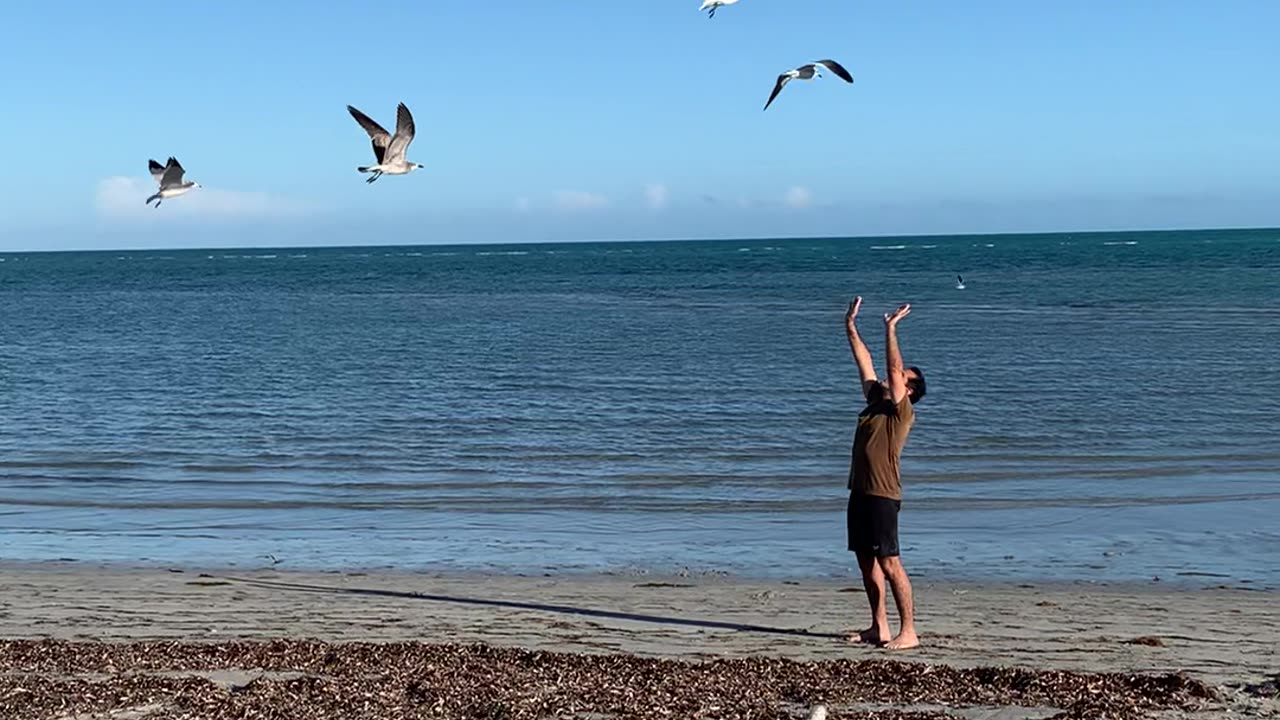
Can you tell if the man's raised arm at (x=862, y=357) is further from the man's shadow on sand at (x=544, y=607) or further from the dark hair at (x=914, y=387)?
the man's shadow on sand at (x=544, y=607)

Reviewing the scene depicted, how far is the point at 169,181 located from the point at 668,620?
987cm

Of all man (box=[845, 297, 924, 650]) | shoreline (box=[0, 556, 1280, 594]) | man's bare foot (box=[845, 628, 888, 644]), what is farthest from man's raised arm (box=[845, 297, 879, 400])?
shoreline (box=[0, 556, 1280, 594])

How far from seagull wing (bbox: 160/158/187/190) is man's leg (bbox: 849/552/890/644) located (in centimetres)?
1061

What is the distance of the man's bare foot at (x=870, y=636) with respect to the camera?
8.48 meters

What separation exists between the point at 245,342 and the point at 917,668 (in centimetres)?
3582

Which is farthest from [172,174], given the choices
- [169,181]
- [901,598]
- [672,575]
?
[901,598]

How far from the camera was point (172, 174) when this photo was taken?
16891mm

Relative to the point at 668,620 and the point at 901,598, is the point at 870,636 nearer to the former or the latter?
the point at 901,598

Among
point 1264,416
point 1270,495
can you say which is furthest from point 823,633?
point 1264,416

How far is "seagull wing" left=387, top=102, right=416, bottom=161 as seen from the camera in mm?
14711

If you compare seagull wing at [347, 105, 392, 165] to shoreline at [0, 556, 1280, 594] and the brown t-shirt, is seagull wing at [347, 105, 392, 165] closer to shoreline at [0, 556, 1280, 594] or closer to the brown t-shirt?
shoreline at [0, 556, 1280, 594]

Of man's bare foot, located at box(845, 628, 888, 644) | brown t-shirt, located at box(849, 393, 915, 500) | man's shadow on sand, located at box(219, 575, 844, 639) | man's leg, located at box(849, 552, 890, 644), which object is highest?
brown t-shirt, located at box(849, 393, 915, 500)

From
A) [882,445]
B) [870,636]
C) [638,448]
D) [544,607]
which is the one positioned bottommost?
[638,448]

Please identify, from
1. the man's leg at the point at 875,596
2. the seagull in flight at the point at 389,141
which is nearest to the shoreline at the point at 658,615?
A: the man's leg at the point at 875,596
